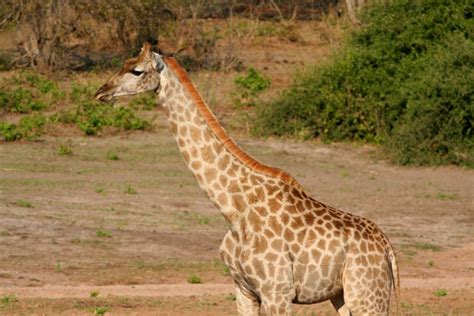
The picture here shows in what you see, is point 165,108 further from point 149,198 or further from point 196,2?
point 196,2

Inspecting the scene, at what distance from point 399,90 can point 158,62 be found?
12943 millimetres

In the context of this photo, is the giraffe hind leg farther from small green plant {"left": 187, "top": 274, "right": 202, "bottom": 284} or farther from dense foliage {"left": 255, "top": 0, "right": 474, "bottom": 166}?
dense foliage {"left": 255, "top": 0, "right": 474, "bottom": 166}

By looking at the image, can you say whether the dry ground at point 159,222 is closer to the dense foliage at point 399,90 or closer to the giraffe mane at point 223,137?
the dense foliage at point 399,90

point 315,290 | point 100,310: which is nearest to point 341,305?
point 315,290

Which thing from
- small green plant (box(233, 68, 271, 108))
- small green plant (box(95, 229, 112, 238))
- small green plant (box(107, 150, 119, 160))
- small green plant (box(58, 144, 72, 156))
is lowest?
small green plant (box(233, 68, 271, 108))

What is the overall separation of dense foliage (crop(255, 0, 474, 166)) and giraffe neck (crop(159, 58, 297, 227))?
1201 centimetres

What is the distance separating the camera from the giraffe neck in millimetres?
7879

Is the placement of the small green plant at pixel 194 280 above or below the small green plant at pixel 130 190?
above

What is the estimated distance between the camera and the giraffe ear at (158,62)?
779 centimetres

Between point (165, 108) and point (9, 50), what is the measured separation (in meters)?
17.9

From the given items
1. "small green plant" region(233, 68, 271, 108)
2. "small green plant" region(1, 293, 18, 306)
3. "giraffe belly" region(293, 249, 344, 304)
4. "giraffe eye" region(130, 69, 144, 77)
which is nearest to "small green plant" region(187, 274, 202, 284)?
"small green plant" region(1, 293, 18, 306)

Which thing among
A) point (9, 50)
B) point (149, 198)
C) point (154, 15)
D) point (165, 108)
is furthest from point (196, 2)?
point (165, 108)

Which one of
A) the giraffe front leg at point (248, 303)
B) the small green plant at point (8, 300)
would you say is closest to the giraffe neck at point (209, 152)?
the giraffe front leg at point (248, 303)

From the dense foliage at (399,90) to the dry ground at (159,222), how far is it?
1.32 feet
